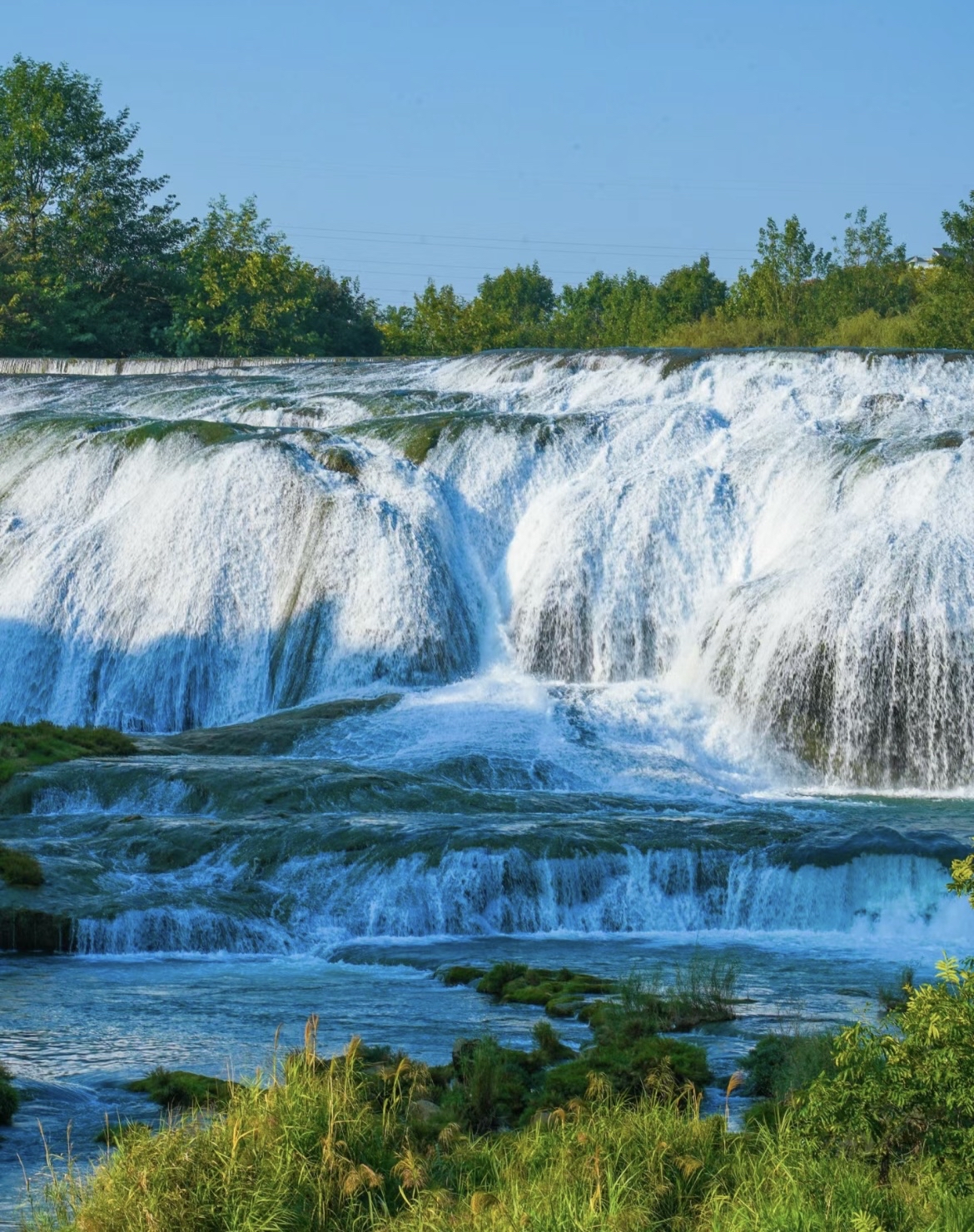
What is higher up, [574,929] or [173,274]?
[173,274]

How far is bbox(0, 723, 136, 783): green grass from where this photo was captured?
70.5ft

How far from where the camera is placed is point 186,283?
63031 millimetres

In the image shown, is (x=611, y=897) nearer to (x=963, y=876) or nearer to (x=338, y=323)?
(x=963, y=876)

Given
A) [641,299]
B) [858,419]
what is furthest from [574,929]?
[641,299]

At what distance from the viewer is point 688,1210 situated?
7340mm

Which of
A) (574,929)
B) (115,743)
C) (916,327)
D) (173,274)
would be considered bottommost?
(574,929)

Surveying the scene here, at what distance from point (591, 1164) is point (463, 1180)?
61 cm

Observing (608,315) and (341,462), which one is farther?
(608,315)

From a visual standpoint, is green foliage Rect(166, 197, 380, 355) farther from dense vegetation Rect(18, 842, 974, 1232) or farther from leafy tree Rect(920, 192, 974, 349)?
dense vegetation Rect(18, 842, 974, 1232)

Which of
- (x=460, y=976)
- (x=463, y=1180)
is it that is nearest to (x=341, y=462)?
(x=460, y=976)

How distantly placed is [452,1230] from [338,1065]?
94.4 inches

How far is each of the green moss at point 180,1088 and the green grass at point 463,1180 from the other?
165cm

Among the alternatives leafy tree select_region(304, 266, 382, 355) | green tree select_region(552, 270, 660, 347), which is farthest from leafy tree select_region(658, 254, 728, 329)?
leafy tree select_region(304, 266, 382, 355)

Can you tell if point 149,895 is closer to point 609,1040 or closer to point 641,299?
point 609,1040
